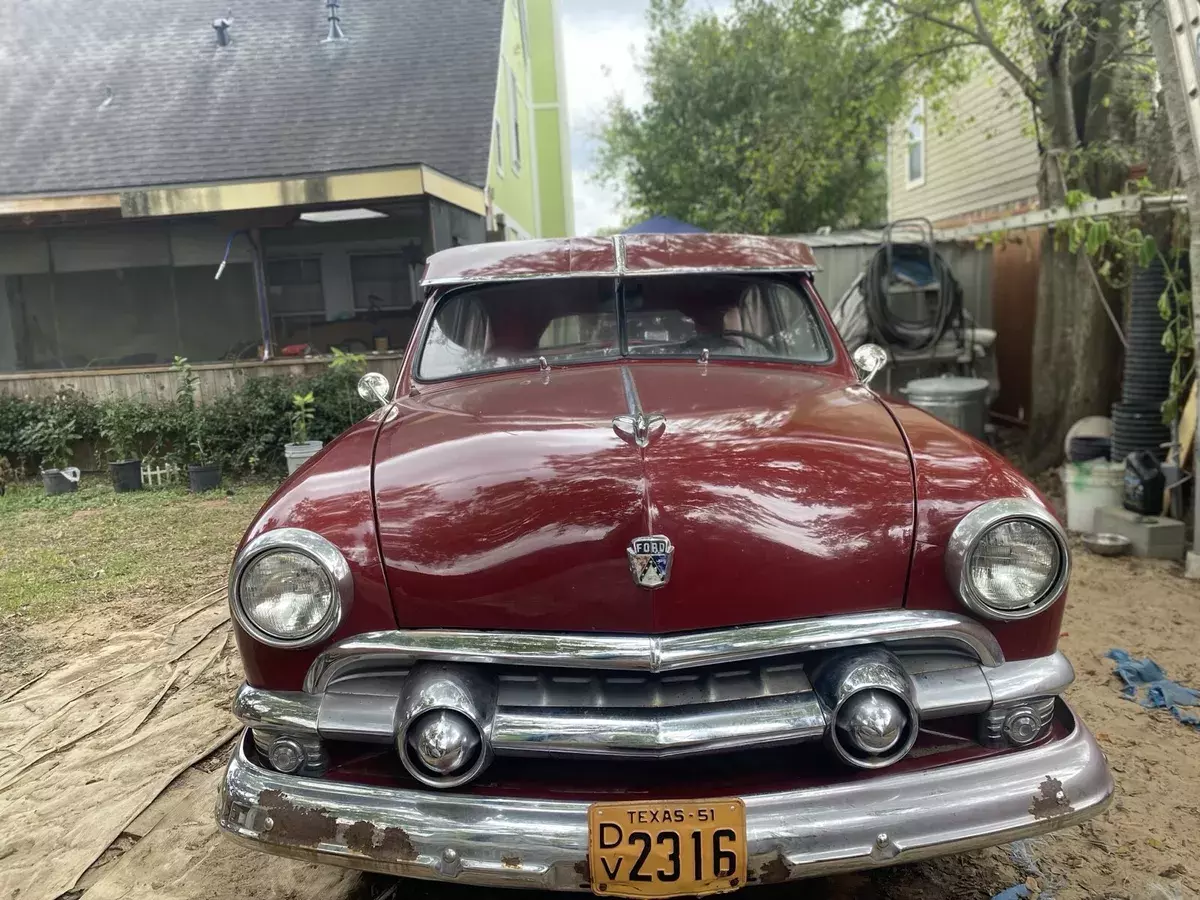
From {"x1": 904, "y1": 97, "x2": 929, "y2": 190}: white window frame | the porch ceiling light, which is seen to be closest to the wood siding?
{"x1": 904, "y1": 97, "x2": 929, "y2": 190}: white window frame

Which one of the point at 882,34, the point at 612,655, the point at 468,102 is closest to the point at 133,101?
the point at 468,102

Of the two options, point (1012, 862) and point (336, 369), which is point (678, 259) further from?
point (336, 369)

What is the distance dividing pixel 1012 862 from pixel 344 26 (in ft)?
49.1

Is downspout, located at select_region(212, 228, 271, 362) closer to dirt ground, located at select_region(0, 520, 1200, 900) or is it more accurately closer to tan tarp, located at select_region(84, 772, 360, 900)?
dirt ground, located at select_region(0, 520, 1200, 900)

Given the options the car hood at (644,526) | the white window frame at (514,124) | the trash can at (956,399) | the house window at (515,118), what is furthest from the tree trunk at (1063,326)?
the house window at (515,118)

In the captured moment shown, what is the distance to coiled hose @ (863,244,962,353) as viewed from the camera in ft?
27.0

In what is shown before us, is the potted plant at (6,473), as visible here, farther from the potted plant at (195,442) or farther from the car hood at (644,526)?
the car hood at (644,526)

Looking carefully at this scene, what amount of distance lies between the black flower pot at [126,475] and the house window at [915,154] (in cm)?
1280

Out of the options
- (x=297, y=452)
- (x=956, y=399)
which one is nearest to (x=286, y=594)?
(x=297, y=452)

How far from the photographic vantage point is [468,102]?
11.7 meters

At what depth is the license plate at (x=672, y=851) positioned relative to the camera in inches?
64.5

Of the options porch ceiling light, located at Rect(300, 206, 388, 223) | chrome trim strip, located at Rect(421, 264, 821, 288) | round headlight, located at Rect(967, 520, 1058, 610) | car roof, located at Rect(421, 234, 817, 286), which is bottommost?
round headlight, located at Rect(967, 520, 1058, 610)

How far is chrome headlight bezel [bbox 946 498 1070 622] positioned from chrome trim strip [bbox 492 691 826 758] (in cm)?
43

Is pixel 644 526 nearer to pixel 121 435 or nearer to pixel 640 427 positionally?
pixel 640 427
